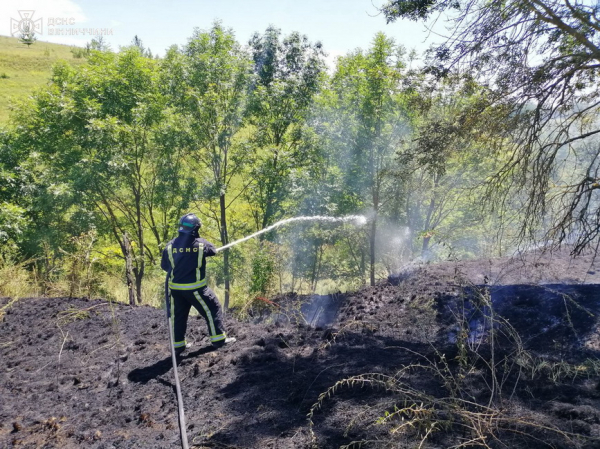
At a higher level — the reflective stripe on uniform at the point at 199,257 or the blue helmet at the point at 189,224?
the blue helmet at the point at 189,224

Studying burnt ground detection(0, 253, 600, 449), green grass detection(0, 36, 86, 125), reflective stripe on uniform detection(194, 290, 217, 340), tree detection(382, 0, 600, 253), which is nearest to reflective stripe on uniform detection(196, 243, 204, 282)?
reflective stripe on uniform detection(194, 290, 217, 340)

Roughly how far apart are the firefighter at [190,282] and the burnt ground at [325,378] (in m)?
0.26

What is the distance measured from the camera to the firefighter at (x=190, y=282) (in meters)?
5.44

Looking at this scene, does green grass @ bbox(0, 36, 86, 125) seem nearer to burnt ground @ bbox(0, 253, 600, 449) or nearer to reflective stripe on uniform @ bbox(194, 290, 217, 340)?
burnt ground @ bbox(0, 253, 600, 449)

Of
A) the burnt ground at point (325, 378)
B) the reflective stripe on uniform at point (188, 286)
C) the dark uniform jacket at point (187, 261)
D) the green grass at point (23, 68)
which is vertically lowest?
the burnt ground at point (325, 378)

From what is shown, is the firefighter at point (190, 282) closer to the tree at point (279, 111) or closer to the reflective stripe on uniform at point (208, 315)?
the reflective stripe on uniform at point (208, 315)

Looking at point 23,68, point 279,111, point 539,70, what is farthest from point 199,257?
point 23,68

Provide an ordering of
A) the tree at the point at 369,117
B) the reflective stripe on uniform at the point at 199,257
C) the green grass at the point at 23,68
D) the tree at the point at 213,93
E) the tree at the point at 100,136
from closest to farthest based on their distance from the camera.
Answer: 1. the reflective stripe on uniform at the point at 199,257
2. the tree at the point at 100,136
3. the tree at the point at 213,93
4. the tree at the point at 369,117
5. the green grass at the point at 23,68

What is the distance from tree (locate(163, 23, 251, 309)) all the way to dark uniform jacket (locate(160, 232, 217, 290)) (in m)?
7.79

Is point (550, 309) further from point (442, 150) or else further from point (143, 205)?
point (143, 205)

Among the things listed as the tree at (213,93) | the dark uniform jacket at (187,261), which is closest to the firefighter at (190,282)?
the dark uniform jacket at (187,261)

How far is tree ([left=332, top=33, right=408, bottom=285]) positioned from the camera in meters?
13.5

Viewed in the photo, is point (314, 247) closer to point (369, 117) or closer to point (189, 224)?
point (369, 117)

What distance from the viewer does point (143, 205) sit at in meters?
15.9
